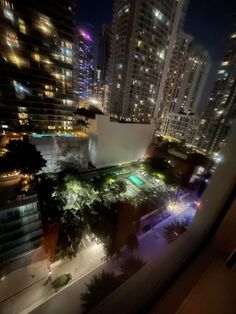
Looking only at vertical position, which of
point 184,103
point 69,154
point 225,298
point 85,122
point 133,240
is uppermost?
point 184,103

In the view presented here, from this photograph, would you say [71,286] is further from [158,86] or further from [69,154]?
[158,86]

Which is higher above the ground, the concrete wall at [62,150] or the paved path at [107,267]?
the concrete wall at [62,150]

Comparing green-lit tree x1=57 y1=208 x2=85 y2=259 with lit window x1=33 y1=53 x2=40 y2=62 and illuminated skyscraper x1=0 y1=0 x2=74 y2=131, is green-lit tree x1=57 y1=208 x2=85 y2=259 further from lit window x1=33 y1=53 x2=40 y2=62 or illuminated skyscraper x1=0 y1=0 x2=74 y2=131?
lit window x1=33 y1=53 x2=40 y2=62

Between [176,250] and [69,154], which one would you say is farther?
[69,154]

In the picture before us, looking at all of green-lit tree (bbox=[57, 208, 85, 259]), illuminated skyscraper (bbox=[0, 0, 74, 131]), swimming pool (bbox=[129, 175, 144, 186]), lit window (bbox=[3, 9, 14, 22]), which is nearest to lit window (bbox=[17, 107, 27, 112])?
illuminated skyscraper (bbox=[0, 0, 74, 131])

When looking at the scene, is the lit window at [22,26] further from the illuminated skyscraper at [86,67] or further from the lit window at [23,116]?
the illuminated skyscraper at [86,67]

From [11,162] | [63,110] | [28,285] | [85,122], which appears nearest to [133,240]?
[28,285]

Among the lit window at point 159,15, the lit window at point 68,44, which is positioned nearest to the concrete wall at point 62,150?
the lit window at point 68,44
